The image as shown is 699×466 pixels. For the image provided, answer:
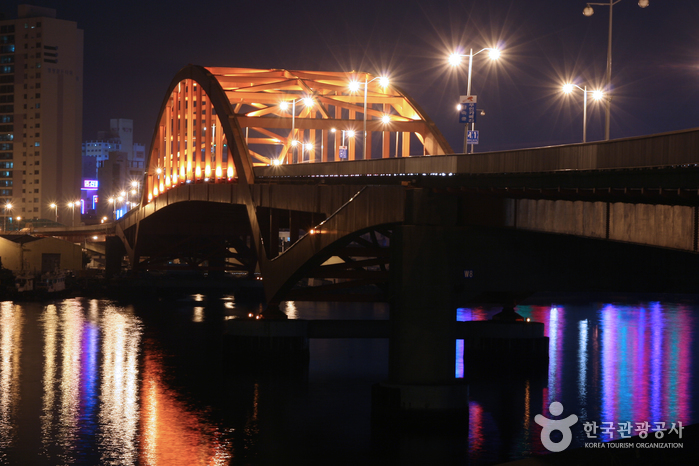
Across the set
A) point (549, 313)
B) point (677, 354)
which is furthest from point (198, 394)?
point (549, 313)

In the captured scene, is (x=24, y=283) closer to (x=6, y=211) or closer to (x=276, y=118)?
(x=276, y=118)

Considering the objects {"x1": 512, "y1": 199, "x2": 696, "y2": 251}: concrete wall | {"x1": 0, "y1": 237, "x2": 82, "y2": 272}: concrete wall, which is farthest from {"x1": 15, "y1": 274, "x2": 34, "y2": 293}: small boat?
{"x1": 512, "y1": 199, "x2": 696, "y2": 251}: concrete wall

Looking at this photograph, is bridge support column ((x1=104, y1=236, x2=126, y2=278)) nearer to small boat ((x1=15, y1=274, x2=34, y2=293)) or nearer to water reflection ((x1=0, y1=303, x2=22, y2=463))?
small boat ((x1=15, y1=274, x2=34, y2=293))

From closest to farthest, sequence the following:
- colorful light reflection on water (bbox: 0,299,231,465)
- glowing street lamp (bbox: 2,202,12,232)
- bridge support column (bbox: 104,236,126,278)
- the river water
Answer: colorful light reflection on water (bbox: 0,299,231,465) → the river water → bridge support column (bbox: 104,236,126,278) → glowing street lamp (bbox: 2,202,12,232)

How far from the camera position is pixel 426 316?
31.3m

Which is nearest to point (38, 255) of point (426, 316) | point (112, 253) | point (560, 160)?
point (112, 253)

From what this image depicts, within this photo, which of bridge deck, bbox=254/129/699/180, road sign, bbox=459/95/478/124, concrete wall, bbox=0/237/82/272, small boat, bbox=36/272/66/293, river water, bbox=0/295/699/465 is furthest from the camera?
concrete wall, bbox=0/237/82/272

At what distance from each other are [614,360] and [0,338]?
123ft

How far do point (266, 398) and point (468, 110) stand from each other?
15158mm

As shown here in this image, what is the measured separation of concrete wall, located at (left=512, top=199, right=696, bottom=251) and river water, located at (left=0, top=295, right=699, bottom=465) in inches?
213

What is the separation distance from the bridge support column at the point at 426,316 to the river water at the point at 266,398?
1.25m

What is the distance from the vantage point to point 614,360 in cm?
5203

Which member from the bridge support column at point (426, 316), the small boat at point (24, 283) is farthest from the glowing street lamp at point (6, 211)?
the bridge support column at point (426, 316)

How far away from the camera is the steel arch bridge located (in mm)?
40094
